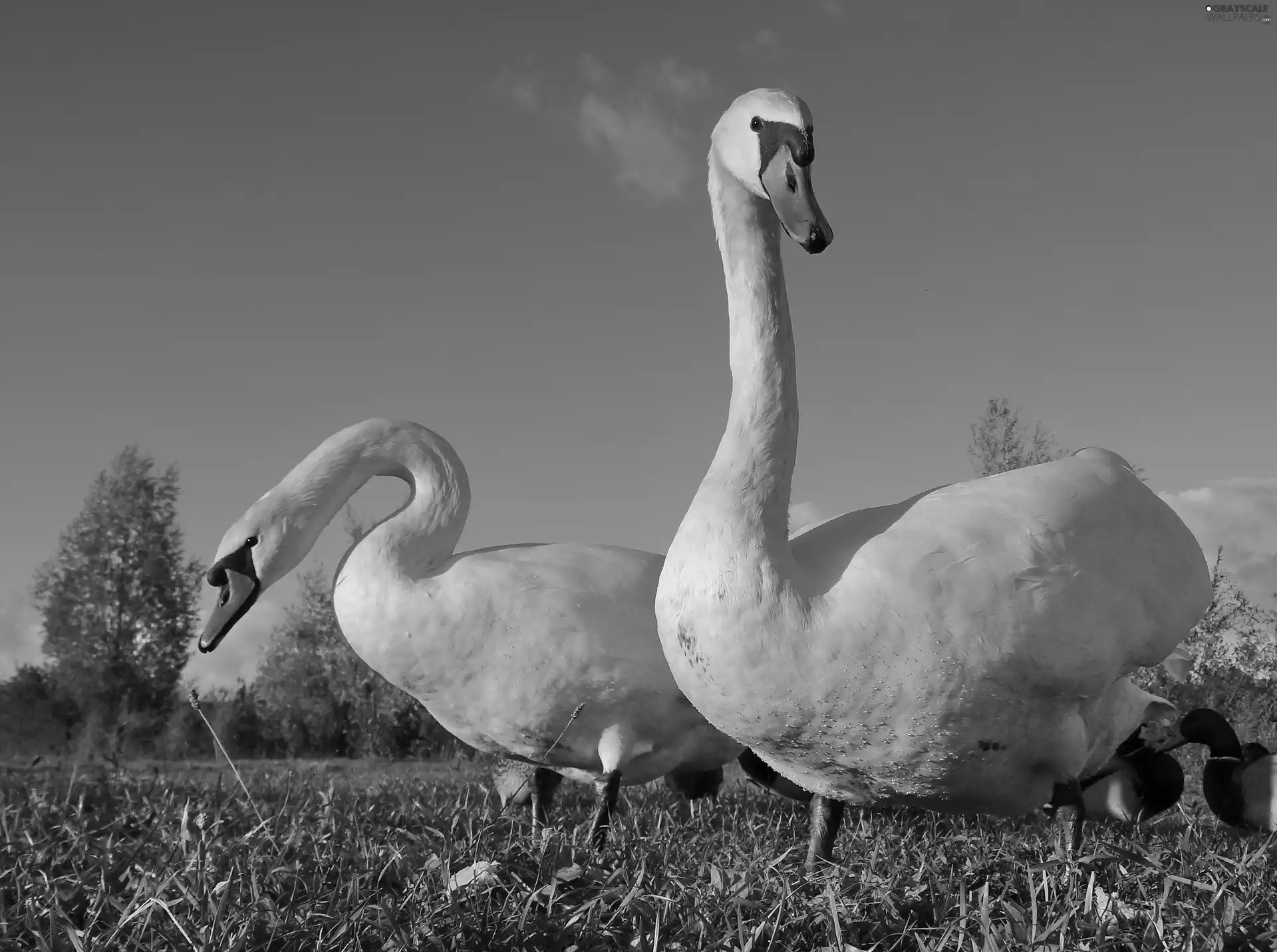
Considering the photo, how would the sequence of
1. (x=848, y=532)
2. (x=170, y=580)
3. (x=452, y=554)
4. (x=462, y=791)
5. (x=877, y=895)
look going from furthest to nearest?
(x=170, y=580), (x=462, y=791), (x=452, y=554), (x=848, y=532), (x=877, y=895)

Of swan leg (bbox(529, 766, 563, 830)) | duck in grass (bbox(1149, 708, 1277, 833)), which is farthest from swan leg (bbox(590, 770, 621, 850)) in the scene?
duck in grass (bbox(1149, 708, 1277, 833))

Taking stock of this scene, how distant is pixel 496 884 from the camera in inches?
91.9

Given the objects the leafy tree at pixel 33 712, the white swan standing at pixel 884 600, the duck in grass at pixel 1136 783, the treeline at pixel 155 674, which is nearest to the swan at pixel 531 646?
the white swan standing at pixel 884 600

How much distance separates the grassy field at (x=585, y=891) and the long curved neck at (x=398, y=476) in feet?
5.27

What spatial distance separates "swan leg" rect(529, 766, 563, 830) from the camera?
14.8 feet

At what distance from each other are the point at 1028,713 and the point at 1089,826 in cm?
135

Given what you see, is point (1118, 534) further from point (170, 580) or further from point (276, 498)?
point (170, 580)

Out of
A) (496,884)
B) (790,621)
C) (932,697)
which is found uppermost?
(790,621)

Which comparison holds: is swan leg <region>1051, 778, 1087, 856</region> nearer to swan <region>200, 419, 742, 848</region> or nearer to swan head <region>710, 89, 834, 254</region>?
swan <region>200, 419, 742, 848</region>

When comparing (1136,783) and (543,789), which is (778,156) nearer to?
(543,789)

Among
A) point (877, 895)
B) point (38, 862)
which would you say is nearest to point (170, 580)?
point (38, 862)

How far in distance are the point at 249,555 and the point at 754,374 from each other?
310 cm

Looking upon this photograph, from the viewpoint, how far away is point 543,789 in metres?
4.70

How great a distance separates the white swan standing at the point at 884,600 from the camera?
2.87 metres
